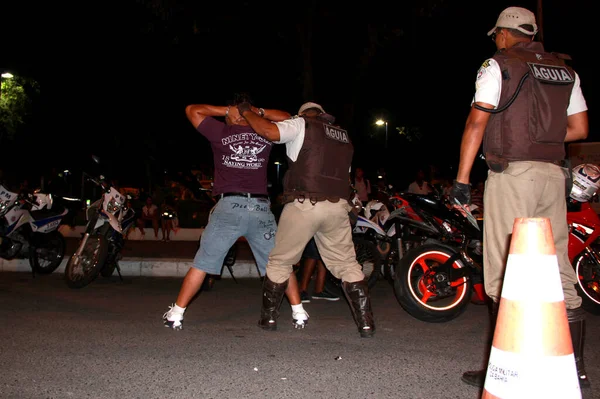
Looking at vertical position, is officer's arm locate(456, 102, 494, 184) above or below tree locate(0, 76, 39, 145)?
below

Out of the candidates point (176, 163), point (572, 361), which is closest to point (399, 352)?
point (572, 361)

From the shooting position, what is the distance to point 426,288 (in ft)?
18.3

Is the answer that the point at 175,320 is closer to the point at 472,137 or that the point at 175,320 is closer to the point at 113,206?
the point at 472,137

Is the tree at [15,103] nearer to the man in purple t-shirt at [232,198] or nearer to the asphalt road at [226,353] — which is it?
the asphalt road at [226,353]

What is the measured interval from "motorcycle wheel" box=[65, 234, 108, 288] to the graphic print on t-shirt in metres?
2.93

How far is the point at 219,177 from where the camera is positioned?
17.7 ft

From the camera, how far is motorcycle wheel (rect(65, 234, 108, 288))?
24.8 ft

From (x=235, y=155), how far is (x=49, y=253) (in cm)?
475

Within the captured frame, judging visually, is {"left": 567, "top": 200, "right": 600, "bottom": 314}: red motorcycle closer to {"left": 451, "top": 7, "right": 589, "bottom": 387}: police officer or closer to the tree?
{"left": 451, "top": 7, "right": 589, "bottom": 387}: police officer

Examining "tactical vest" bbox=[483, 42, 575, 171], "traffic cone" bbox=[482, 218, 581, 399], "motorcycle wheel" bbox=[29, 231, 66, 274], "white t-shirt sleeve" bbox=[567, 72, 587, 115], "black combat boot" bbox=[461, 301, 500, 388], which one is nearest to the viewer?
"traffic cone" bbox=[482, 218, 581, 399]

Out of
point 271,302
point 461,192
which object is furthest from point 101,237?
point 461,192

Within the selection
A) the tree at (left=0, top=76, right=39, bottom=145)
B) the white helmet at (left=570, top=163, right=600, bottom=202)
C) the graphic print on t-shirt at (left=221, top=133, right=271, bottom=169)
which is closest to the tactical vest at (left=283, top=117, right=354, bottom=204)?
the graphic print on t-shirt at (left=221, top=133, right=271, bottom=169)

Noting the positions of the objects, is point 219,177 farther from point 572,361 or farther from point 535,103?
point 572,361

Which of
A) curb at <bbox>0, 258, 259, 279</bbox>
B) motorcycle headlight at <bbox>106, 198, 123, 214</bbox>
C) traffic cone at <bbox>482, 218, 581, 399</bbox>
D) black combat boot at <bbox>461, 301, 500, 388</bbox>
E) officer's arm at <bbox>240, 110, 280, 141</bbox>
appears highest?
officer's arm at <bbox>240, 110, 280, 141</bbox>
